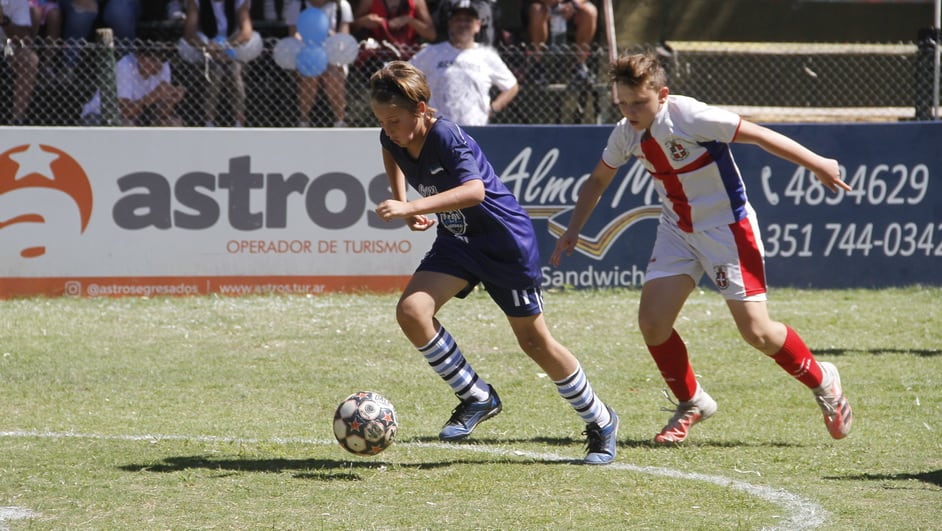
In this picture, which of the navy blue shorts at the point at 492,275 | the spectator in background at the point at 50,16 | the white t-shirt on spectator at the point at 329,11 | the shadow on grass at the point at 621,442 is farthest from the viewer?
the white t-shirt on spectator at the point at 329,11

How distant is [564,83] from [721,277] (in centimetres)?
725

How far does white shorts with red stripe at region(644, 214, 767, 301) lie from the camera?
19.4 ft

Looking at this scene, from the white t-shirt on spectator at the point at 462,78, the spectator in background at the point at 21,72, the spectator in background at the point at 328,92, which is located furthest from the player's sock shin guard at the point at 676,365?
the spectator in background at the point at 21,72

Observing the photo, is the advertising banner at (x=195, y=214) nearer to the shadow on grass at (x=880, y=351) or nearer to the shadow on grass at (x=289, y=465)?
the shadow on grass at (x=880, y=351)

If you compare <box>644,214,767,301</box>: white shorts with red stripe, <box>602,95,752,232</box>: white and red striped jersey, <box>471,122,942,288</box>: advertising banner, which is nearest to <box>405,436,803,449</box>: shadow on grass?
<box>644,214,767,301</box>: white shorts with red stripe

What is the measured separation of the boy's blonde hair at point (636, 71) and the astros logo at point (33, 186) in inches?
258

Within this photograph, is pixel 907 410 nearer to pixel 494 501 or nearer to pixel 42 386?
pixel 494 501

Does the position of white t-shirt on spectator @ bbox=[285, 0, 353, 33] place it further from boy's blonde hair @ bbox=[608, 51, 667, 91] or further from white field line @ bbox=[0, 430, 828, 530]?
boy's blonde hair @ bbox=[608, 51, 667, 91]

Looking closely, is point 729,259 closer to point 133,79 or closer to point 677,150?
point 677,150

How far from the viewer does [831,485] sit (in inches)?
208

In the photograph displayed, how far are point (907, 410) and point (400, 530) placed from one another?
12.2 ft

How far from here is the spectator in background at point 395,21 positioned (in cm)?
1298

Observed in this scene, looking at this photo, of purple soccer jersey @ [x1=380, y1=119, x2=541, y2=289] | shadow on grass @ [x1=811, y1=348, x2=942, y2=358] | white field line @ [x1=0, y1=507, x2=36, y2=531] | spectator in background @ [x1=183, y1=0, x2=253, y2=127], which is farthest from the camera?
spectator in background @ [x1=183, y1=0, x2=253, y2=127]

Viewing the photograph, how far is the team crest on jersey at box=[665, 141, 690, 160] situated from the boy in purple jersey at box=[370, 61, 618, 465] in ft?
2.59
